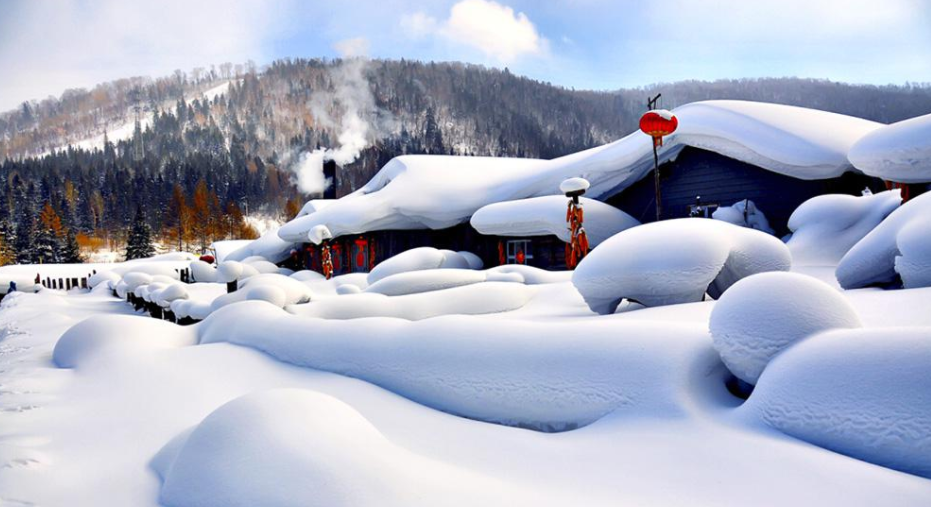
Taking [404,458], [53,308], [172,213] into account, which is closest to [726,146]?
[404,458]

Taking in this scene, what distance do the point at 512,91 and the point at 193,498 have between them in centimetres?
Result: 10745

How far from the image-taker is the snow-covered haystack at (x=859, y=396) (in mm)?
2213

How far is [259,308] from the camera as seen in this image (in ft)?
19.2

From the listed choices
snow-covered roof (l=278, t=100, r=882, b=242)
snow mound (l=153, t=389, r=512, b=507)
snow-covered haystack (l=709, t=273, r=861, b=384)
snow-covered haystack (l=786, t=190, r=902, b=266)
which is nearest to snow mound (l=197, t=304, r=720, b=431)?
snow-covered haystack (l=709, t=273, r=861, b=384)

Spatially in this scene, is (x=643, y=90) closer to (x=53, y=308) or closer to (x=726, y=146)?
(x=726, y=146)

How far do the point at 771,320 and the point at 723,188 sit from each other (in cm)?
1213

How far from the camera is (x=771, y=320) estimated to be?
2.93 metres

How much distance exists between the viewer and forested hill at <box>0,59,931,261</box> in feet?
189

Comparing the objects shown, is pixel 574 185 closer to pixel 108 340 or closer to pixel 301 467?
pixel 108 340

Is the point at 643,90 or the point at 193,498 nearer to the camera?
the point at 193,498

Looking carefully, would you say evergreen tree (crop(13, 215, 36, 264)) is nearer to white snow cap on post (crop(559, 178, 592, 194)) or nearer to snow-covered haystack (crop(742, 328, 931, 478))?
white snow cap on post (crop(559, 178, 592, 194))

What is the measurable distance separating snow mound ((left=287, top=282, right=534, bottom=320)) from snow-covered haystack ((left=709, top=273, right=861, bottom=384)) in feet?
14.2

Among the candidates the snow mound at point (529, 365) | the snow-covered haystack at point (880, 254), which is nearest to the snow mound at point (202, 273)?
the snow mound at point (529, 365)

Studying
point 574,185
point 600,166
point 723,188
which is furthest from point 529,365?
point 723,188
